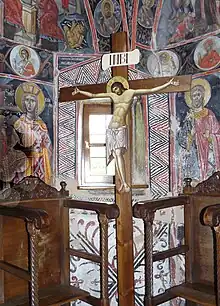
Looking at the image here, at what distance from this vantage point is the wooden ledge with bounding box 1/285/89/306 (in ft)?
9.11

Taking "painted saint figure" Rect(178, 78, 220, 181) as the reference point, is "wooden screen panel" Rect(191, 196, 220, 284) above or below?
below

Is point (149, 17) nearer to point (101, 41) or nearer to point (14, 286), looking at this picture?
point (101, 41)

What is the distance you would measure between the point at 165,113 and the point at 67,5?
1.28 metres

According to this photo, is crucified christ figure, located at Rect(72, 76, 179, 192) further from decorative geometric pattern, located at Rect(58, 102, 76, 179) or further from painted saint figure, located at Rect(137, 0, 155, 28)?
painted saint figure, located at Rect(137, 0, 155, 28)

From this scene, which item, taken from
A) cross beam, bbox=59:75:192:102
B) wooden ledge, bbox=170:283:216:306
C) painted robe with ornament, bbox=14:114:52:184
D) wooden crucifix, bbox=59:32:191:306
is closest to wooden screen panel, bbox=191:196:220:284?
wooden ledge, bbox=170:283:216:306

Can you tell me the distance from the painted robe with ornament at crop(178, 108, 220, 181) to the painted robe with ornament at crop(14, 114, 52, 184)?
1.13m

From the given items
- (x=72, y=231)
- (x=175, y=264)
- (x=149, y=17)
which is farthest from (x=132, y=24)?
(x=175, y=264)

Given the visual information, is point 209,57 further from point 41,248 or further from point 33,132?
point 41,248

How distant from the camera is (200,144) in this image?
330cm

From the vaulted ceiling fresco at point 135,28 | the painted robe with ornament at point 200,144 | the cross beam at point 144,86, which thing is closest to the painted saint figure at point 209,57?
the vaulted ceiling fresco at point 135,28

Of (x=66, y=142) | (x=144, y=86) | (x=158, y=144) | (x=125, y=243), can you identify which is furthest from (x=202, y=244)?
(x=66, y=142)

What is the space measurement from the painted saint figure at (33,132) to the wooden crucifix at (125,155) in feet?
2.15

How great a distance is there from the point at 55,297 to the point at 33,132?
129 cm

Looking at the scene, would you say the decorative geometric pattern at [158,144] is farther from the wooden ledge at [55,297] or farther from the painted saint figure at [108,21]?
the wooden ledge at [55,297]
